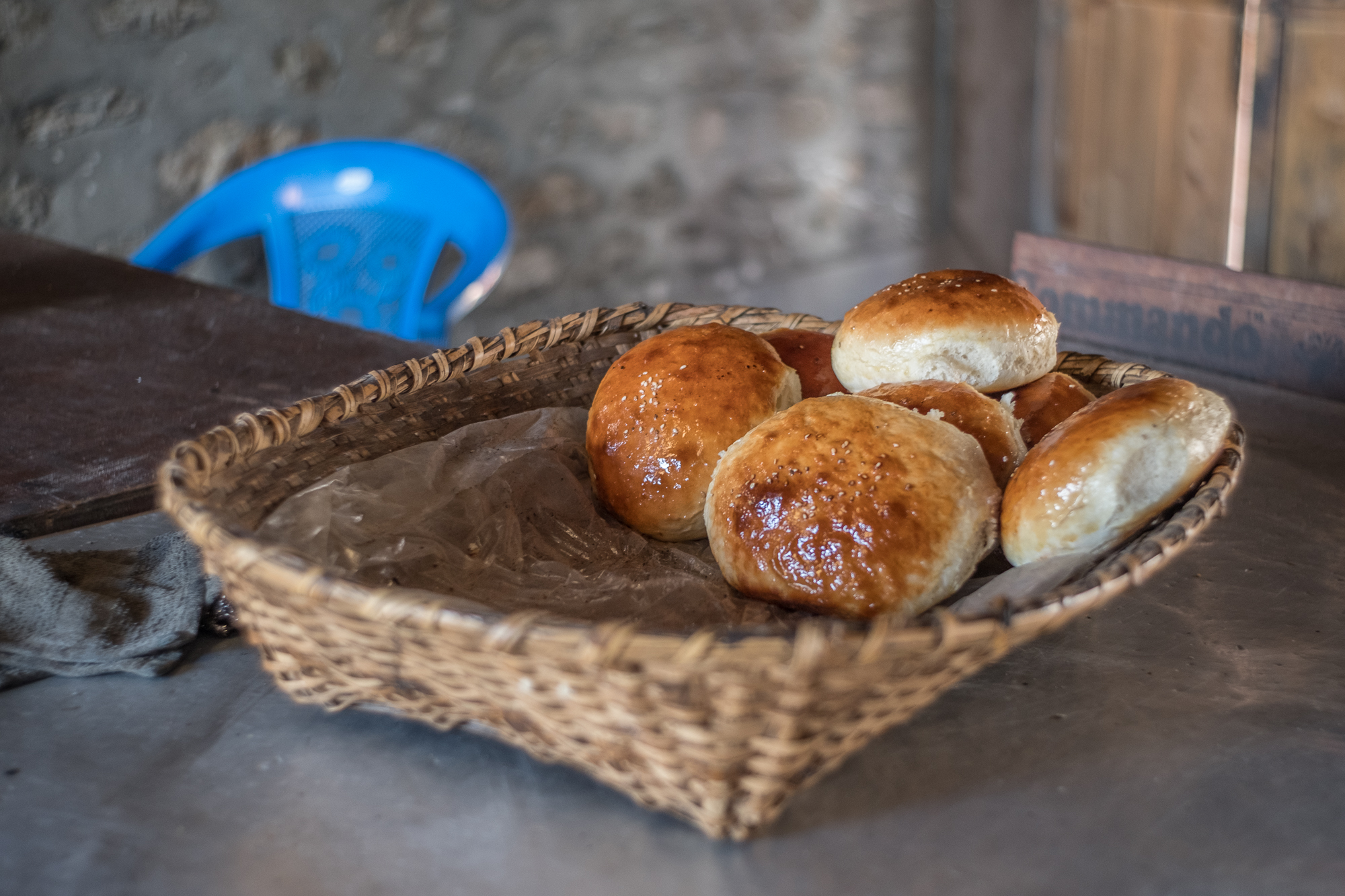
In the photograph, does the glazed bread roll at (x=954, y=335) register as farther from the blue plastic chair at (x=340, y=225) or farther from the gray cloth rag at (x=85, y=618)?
the blue plastic chair at (x=340, y=225)

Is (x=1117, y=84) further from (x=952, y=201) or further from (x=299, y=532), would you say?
(x=299, y=532)

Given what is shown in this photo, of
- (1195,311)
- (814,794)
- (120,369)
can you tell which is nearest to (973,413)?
(814,794)

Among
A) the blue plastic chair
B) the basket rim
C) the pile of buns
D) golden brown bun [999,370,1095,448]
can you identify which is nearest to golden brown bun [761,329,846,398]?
the pile of buns

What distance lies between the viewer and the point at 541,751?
676mm

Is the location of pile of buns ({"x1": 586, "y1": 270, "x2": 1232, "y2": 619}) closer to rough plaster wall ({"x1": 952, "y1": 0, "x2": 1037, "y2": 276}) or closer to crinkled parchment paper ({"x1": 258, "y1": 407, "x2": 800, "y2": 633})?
crinkled parchment paper ({"x1": 258, "y1": 407, "x2": 800, "y2": 633})

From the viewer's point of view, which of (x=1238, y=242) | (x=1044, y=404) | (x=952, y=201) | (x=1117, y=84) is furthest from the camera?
(x=952, y=201)

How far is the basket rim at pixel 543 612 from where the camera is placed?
0.54 m

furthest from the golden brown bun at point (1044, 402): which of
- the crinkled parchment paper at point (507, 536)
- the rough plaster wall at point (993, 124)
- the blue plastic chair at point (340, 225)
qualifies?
the rough plaster wall at point (993, 124)

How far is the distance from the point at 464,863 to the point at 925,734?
1.00 ft

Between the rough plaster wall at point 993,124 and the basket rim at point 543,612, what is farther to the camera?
the rough plaster wall at point 993,124

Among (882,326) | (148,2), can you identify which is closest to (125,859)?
(882,326)

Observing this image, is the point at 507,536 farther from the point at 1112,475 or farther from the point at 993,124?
the point at 993,124

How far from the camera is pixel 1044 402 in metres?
0.97

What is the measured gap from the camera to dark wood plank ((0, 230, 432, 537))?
3.72 feet
